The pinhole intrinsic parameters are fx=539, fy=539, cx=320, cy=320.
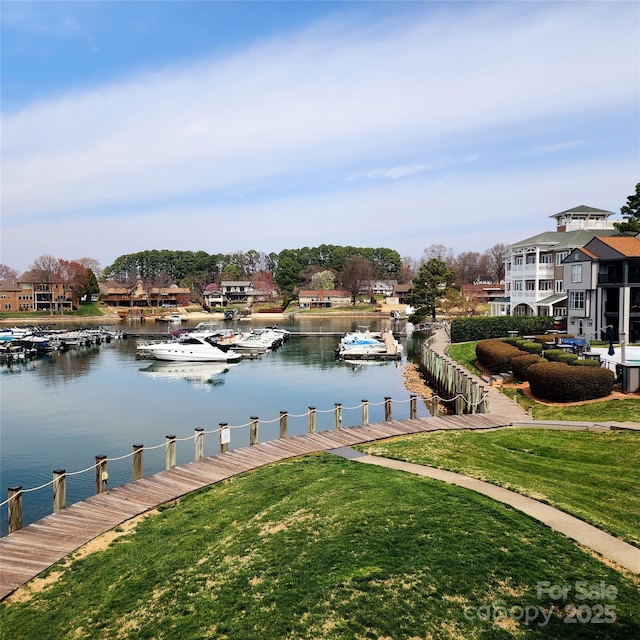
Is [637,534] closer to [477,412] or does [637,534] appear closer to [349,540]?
[349,540]

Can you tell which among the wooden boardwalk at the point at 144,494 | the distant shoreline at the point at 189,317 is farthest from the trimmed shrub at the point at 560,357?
the distant shoreline at the point at 189,317

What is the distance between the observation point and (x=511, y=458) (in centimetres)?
1620

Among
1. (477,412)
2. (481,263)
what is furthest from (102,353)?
(481,263)

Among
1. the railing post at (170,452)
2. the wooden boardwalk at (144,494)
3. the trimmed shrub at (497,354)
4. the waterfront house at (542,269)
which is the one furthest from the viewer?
the waterfront house at (542,269)

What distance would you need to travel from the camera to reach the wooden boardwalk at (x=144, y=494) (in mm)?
10852

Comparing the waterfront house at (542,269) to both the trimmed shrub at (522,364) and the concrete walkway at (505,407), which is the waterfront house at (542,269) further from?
the concrete walkway at (505,407)

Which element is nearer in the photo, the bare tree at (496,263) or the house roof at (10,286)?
the house roof at (10,286)

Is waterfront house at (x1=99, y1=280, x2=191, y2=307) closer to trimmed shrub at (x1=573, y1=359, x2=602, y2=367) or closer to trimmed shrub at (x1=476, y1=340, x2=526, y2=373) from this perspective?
trimmed shrub at (x1=476, y1=340, x2=526, y2=373)

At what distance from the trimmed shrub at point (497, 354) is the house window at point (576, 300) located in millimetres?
10533

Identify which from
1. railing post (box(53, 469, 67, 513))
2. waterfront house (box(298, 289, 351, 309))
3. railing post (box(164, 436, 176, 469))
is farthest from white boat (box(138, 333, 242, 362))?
waterfront house (box(298, 289, 351, 309))

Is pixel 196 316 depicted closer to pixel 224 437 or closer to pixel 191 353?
pixel 191 353

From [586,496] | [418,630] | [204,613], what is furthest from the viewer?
[586,496]

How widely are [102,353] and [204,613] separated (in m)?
61.8

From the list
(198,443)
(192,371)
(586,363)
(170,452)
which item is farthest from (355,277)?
(170,452)
